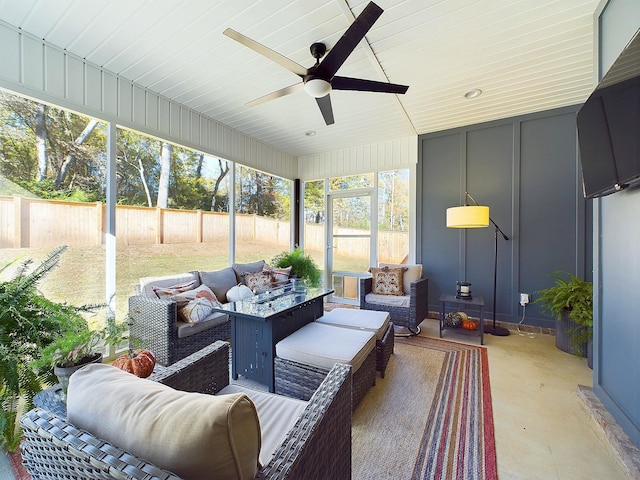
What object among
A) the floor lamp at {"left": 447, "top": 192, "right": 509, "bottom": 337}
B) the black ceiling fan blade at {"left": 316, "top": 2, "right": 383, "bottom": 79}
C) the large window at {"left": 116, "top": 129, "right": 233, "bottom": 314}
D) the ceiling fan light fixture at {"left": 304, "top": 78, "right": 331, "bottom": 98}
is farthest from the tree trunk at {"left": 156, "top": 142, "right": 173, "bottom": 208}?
the floor lamp at {"left": 447, "top": 192, "right": 509, "bottom": 337}

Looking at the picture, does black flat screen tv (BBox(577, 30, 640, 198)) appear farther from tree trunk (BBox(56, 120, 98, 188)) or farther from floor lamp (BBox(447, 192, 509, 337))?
tree trunk (BBox(56, 120, 98, 188))

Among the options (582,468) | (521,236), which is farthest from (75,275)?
(521,236)

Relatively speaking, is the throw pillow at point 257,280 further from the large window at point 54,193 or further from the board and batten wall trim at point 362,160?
the board and batten wall trim at point 362,160

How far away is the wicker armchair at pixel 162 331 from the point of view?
2.47 meters

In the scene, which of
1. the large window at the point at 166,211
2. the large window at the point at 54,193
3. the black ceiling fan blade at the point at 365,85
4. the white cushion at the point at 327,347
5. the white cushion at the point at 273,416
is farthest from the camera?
the large window at the point at 166,211

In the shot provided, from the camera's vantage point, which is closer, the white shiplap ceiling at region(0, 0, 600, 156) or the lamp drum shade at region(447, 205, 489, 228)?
the white shiplap ceiling at region(0, 0, 600, 156)

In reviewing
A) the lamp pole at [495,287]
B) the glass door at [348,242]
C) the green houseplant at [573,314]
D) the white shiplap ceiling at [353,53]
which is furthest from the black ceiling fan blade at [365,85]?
the green houseplant at [573,314]

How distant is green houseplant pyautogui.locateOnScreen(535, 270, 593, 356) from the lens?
270 centimetres

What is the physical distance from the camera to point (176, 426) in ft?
2.05

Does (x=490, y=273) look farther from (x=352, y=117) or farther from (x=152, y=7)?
(x=152, y=7)

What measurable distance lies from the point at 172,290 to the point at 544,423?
3335 mm

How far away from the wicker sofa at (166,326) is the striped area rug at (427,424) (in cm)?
169

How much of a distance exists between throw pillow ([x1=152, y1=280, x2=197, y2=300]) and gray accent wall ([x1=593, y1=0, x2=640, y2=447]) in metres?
3.51

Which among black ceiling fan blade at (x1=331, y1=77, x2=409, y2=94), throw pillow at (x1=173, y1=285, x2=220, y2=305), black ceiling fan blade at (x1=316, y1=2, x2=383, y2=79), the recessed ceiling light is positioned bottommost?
throw pillow at (x1=173, y1=285, x2=220, y2=305)
